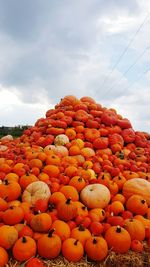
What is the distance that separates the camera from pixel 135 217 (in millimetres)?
5246

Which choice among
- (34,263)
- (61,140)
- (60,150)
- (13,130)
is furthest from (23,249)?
(13,130)

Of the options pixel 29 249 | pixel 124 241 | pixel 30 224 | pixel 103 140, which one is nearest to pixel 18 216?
pixel 30 224

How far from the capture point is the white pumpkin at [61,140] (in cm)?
761

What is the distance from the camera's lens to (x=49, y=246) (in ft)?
14.1

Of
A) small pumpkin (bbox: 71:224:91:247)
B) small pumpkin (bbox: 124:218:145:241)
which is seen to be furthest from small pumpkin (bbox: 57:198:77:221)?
small pumpkin (bbox: 124:218:145:241)

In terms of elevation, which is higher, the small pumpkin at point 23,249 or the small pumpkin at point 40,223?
the small pumpkin at point 40,223

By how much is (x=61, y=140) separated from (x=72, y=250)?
3549mm

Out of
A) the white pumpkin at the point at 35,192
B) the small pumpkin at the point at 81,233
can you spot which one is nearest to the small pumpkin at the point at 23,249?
the small pumpkin at the point at 81,233

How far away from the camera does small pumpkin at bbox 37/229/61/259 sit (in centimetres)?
429

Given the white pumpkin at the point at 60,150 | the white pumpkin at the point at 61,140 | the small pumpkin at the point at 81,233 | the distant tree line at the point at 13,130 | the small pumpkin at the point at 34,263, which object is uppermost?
the distant tree line at the point at 13,130

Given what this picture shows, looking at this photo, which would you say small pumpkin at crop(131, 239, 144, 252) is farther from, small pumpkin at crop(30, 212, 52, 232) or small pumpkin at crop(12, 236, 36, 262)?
small pumpkin at crop(12, 236, 36, 262)

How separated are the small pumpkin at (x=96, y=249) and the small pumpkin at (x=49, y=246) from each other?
0.38 meters

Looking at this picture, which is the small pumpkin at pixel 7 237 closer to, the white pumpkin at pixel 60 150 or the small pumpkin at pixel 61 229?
the small pumpkin at pixel 61 229

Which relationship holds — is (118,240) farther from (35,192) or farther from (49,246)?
(35,192)
